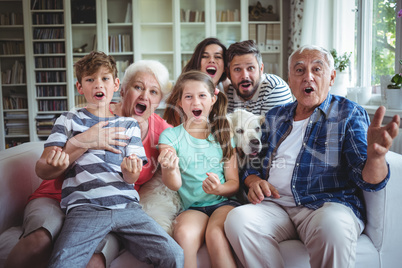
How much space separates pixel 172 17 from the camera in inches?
179

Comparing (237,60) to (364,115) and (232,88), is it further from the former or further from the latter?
(364,115)

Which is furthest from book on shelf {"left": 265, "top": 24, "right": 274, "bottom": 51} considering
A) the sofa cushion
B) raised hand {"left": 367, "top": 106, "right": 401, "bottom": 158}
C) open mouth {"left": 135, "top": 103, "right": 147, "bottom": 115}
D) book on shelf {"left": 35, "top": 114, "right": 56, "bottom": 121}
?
the sofa cushion

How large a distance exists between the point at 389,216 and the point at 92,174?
106 centimetres

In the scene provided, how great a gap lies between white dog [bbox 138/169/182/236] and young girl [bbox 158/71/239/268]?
0.03 meters

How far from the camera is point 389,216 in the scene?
1149mm

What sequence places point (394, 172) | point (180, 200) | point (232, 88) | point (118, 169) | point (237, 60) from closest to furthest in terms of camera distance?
point (394, 172) < point (118, 169) < point (180, 200) < point (237, 60) < point (232, 88)

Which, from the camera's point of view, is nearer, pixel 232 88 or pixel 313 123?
pixel 313 123

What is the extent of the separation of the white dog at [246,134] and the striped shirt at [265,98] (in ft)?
0.74

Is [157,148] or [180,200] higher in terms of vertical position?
[157,148]

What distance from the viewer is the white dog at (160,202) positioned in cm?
128

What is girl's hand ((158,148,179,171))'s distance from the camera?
121 cm

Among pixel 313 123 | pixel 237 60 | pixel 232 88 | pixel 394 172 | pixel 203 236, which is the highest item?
pixel 237 60

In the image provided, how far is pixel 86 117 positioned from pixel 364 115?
1.11 m

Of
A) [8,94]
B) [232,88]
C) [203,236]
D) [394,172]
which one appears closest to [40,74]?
[8,94]
